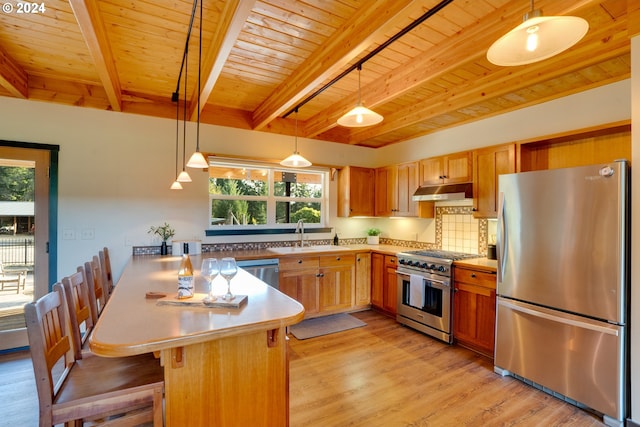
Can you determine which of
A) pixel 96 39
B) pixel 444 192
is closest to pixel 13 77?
pixel 96 39

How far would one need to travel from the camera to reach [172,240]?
3674 millimetres

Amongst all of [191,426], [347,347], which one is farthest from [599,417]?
[191,426]

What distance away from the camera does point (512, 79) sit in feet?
9.44

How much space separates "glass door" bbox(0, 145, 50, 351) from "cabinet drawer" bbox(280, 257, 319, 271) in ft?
8.21

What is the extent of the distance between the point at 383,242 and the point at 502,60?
3846mm

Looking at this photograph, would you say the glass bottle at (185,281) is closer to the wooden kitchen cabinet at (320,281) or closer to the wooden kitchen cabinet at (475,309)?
the wooden kitchen cabinet at (320,281)

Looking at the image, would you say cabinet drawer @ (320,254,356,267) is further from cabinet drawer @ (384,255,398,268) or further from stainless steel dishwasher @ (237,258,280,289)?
stainless steel dishwasher @ (237,258,280,289)

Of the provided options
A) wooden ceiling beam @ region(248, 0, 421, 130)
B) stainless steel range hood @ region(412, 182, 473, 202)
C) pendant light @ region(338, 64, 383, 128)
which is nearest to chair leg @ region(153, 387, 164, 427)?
pendant light @ region(338, 64, 383, 128)

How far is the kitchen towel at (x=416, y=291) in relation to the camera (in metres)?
3.60

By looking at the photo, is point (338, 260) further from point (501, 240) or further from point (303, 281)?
point (501, 240)

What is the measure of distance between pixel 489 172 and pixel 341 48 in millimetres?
2178

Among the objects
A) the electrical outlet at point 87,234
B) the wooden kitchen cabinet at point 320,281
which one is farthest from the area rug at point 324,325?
the electrical outlet at point 87,234

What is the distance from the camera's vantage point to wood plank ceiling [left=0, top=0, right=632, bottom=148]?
2053 millimetres

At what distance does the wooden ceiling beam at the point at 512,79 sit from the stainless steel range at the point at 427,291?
1.71 meters
